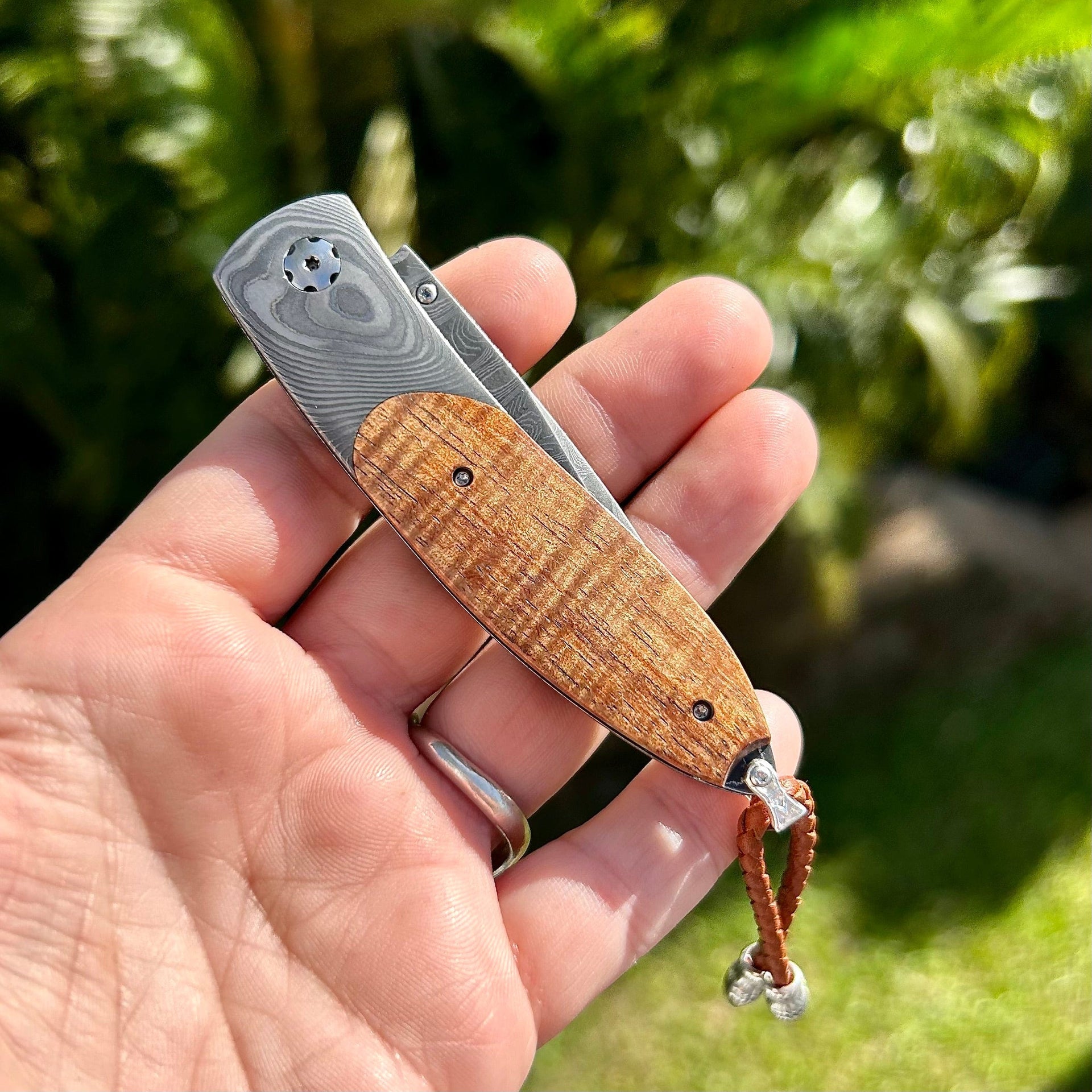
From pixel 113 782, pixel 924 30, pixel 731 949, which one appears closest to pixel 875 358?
pixel 924 30

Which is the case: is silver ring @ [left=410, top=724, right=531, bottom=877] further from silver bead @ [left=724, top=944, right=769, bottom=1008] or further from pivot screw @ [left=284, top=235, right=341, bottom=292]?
pivot screw @ [left=284, top=235, right=341, bottom=292]

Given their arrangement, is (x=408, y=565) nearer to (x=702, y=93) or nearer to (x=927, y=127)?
(x=702, y=93)

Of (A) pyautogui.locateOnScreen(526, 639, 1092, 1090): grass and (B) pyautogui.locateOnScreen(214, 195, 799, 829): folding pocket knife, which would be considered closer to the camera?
(B) pyautogui.locateOnScreen(214, 195, 799, 829): folding pocket knife

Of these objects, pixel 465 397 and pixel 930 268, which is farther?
pixel 930 268

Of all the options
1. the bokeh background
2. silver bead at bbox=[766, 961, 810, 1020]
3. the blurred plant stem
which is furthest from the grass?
the blurred plant stem

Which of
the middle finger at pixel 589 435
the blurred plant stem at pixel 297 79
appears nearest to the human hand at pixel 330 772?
the middle finger at pixel 589 435
